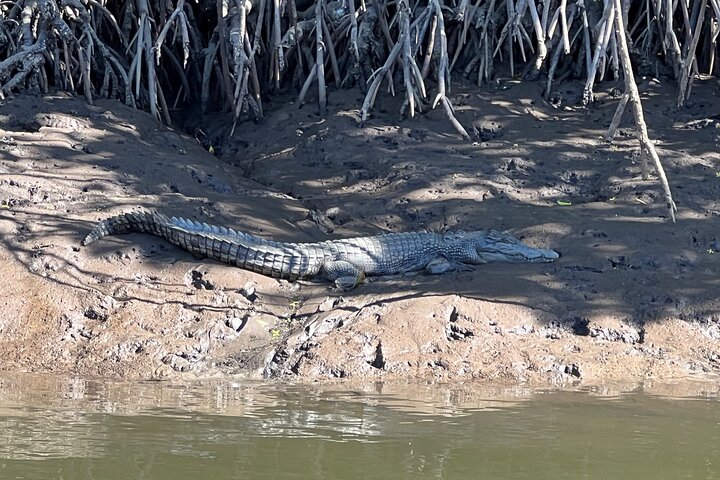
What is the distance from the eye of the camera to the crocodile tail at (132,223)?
21.7 feet

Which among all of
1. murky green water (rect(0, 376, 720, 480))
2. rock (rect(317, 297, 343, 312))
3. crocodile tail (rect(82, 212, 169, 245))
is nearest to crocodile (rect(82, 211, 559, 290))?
crocodile tail (rect(82, 212, 169, 245))

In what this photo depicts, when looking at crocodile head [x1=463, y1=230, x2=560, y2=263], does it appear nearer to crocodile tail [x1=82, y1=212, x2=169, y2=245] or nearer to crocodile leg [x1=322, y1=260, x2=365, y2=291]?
crocodile leg [x1=322, y1=260, x2=365, y2=291]

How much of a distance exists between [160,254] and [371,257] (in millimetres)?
1377

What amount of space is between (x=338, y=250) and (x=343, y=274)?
20 cm

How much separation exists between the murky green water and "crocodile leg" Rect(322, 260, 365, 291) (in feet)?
4.24

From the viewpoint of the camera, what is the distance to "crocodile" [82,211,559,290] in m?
6.46

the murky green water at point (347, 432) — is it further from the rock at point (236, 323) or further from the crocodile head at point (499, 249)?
the crocodile head at point (499, 249)

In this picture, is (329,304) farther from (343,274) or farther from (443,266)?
(443,266)

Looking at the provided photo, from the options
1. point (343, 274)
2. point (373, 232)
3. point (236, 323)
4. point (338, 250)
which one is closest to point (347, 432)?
point (236, 323)

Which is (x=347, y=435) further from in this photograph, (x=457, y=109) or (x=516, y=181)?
(x=457, y=109)

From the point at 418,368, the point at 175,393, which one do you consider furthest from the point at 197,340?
the point at 418,368

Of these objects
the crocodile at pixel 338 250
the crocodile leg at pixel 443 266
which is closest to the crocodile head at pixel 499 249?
the crocodile at pixel 338 250

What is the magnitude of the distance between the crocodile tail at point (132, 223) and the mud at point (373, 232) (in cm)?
7

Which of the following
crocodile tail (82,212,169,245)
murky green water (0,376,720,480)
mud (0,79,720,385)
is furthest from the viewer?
crocodile tail (82,212,169,245)
